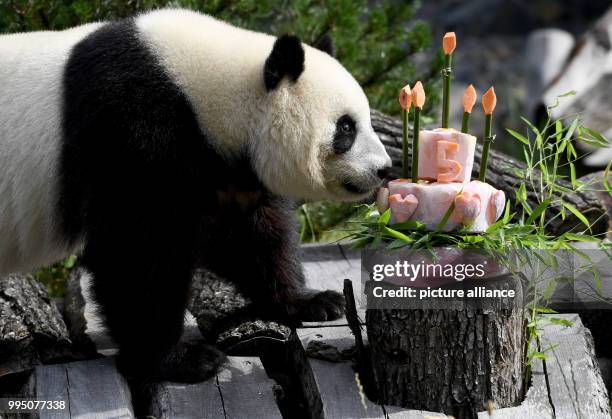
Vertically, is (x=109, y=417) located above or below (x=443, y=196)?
below

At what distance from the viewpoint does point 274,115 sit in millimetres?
3355

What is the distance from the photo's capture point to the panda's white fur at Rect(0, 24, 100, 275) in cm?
338

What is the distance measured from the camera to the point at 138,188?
3.24m

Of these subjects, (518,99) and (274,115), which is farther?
(518,99)

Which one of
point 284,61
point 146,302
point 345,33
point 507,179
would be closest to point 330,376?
point 146,302

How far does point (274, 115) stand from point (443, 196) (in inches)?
28.4

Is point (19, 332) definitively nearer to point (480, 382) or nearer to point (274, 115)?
point (274, 115)

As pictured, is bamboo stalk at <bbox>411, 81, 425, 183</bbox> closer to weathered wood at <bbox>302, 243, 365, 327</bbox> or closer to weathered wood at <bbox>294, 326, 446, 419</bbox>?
weathered wood at <bbox>294, 326, 446, 419</bbox>

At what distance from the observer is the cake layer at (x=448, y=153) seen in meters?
3.21

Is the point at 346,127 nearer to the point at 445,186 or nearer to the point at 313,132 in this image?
the point at 313,132

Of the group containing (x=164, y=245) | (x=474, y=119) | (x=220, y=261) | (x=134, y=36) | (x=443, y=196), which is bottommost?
(x=474, y=119)

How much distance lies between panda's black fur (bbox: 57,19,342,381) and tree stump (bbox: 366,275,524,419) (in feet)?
2.50

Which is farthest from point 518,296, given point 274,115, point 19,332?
point 19,332

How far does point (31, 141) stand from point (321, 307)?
1380mm
